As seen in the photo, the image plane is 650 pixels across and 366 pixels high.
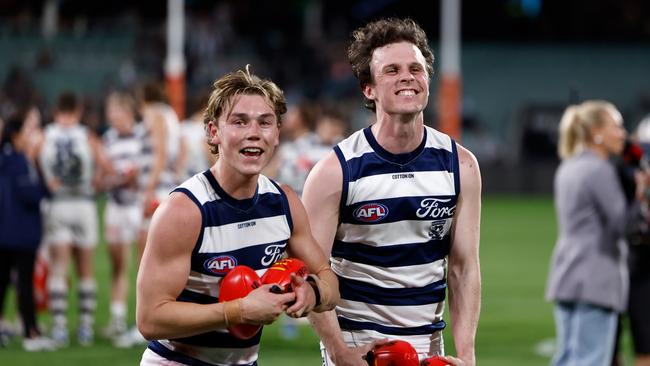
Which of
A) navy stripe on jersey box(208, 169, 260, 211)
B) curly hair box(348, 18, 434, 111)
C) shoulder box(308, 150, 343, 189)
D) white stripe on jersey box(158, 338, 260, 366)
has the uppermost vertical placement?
curly hair box(348, 18, 434, 111)

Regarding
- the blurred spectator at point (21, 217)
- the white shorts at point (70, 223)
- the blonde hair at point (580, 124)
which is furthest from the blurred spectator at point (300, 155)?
the blonde hair at point (580, 124)

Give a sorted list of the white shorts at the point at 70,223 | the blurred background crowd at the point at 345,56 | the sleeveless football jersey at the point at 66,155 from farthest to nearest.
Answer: the blurred background crowd at the point at 345,56 < the white shorts at the point at 70,223 < the sleeveless football jersey at the point at 66,155

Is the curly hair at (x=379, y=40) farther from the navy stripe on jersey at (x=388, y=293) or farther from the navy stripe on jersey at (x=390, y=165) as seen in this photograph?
the navy stripe on jersey at (x=388, y=293)

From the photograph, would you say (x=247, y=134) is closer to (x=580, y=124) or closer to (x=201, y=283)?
(x=201, y=283)

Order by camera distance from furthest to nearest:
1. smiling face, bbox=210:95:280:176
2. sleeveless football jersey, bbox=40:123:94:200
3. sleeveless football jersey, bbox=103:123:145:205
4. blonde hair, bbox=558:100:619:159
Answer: sleeveless football jersey, bbox=103:123:145:205 → sleeveless football jersey, bbox=40:123:94:200 → blonde hair, bbox=558:100:619:159 → smiling face, bbox=210:95:280:176

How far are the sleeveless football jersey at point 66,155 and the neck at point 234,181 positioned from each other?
22.2 feet

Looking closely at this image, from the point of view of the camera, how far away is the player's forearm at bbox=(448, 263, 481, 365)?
503cm

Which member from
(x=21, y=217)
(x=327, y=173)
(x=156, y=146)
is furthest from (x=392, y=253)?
(x=21, y=217)

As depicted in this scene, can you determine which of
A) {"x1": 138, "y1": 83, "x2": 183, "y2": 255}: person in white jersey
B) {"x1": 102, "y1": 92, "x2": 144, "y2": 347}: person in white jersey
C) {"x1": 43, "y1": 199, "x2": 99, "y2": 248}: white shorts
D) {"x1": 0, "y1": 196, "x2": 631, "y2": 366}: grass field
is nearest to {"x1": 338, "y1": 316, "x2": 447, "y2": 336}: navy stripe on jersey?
{"x1": 0, "y1": 196, "x2": 631, "y2": 366}: grass field

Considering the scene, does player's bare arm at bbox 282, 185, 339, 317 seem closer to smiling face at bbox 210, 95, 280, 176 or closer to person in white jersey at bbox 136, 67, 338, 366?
person in white jersey at bbox 136, 67, 338, 366

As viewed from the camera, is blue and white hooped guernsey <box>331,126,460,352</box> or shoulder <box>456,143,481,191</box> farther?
shoulder <box>456,143,481,191</box>

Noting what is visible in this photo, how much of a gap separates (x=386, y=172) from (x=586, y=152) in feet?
10.2

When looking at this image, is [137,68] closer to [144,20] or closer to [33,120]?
[144,20]

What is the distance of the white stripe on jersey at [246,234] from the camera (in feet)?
14.7
